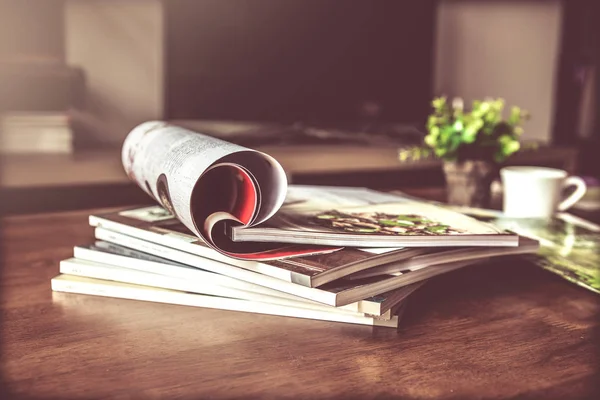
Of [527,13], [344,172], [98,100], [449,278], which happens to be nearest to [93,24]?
[98,100]

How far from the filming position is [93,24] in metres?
2.57

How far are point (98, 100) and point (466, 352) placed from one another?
2379 mm

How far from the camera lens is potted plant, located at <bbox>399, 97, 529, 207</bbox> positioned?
1013 mm

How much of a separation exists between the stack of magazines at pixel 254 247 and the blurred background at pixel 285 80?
150 cm

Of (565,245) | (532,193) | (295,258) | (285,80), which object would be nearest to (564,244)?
(565,245)

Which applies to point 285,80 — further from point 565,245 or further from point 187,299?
point 187,299

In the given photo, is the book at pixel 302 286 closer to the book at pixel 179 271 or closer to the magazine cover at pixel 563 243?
the book at pixel 179 271

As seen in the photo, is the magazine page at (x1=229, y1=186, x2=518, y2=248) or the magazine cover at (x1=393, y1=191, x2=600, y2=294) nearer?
the magazine page at (x1=229, y1=186, x2=518, y2=248)

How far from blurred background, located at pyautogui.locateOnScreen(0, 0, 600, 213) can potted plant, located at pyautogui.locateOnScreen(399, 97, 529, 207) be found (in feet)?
4.01

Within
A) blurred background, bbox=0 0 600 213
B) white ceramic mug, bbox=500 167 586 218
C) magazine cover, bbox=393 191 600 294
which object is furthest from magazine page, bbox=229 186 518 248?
blurred background, bbox=0 0 600 213

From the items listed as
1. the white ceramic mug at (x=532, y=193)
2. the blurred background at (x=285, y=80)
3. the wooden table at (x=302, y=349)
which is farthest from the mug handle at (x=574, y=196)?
the blurred background at (x=285, y=80)

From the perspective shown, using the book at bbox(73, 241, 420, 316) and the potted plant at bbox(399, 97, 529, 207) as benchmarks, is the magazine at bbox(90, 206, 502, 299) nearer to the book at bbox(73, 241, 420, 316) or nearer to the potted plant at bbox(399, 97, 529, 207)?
the book at bbox(73, 241, 420, 316)

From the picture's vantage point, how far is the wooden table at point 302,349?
44 cm

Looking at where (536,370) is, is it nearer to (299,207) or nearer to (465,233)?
(465,233)
